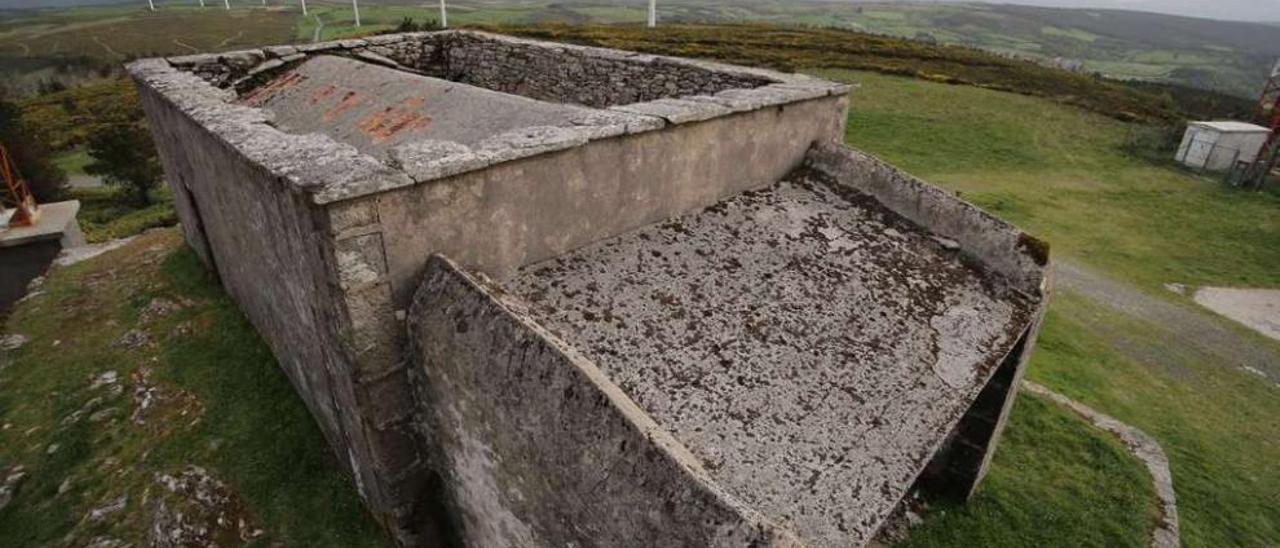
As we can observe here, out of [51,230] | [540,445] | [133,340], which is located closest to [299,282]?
[540,445]

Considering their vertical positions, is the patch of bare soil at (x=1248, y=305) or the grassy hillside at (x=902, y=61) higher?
the grassy hillside at (x=902, y=61)

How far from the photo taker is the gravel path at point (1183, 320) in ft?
43.4

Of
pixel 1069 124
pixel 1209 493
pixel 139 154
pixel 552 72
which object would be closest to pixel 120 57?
pixel 139 154

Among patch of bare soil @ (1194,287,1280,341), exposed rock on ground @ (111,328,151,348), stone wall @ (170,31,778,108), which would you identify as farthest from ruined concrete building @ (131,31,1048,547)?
patch of bare soil @ (1194,287,1280,341)

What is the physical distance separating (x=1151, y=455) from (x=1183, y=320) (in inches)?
293

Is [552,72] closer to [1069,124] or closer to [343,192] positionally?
[343,192]

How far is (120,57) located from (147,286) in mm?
88263

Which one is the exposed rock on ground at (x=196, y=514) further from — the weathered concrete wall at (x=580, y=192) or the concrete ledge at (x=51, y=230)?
the concrete ledge at (x=51, y=230)

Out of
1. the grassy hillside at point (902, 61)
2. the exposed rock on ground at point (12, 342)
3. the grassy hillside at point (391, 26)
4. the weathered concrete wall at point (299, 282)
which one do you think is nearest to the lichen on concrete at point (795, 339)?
the weathered concrete wall at point (299, 282)

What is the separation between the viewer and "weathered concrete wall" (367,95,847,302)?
16.6 feet

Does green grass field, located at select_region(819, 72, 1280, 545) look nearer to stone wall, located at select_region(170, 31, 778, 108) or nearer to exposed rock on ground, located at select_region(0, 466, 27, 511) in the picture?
stone wall, located at select_region(170, 31, 778, 108)

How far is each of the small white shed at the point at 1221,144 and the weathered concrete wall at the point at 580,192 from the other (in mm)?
27177

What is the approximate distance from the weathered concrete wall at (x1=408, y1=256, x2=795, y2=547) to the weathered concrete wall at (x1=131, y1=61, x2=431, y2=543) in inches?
17.8

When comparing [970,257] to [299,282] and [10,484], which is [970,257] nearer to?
[299,282]
